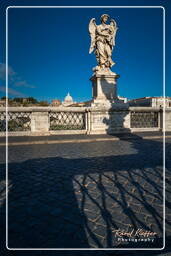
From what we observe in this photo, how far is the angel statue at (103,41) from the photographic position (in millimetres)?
12984

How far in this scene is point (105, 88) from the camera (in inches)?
517

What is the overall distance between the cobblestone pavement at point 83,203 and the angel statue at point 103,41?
1030 cm

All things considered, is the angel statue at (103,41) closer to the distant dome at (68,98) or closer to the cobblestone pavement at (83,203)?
the cobblestone pavement at (83,203)

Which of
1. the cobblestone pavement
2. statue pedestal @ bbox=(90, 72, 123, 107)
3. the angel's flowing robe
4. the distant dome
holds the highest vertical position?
the distant dome

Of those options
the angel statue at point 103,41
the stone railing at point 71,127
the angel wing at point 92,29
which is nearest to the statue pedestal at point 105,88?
the angel statue at point 103,41

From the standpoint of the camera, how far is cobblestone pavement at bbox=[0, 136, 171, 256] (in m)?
2.09

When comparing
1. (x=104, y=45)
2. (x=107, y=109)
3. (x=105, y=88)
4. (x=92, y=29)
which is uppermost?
(x=92, y=29)

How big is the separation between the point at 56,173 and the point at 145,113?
11.7 metres

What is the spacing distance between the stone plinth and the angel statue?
2.11ft

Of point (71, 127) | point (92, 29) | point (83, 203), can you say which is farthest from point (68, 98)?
point (83, 203)

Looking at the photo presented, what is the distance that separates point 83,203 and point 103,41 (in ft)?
42.9

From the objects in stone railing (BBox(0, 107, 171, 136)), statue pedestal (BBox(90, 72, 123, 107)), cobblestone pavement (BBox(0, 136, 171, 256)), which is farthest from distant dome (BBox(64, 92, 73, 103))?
cobblestone pavement (BBox(0, 136, 171, 256))

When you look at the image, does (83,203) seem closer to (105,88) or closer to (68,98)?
(105,88)

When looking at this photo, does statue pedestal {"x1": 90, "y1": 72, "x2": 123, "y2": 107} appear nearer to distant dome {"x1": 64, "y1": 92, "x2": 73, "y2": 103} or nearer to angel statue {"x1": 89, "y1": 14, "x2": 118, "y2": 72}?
angel statue {"x1": 89, "y1": 14, "x2": 118, "y2": 72}
